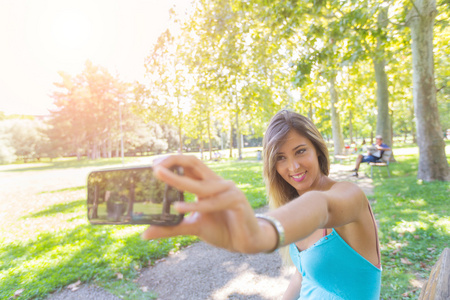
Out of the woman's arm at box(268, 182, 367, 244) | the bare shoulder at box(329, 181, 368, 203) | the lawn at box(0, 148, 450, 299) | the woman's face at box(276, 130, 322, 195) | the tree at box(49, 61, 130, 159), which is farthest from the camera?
the tree at box(49, 61, 130, 159)

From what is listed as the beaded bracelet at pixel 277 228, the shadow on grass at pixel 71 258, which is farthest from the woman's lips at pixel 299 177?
the shadow on grass at pixel 71 258

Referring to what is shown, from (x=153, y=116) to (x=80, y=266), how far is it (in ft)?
65.8

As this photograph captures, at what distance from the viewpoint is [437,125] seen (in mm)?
8422

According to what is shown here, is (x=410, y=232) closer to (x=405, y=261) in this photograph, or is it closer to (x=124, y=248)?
(x=405, y=261)

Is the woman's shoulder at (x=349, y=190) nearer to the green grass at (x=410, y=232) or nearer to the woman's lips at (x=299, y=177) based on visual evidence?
the woman's lips at (x=299, y=177)

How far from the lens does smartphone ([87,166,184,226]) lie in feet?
3.05

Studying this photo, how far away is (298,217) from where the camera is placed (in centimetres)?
110

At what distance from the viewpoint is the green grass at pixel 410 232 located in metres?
3.72

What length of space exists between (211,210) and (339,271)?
1.24 m

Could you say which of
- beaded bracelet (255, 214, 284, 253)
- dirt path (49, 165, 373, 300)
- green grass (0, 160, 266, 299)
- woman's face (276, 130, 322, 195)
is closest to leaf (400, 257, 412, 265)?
dirt path (49, 165, 373, 300)

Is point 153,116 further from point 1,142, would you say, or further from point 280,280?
point 1,142

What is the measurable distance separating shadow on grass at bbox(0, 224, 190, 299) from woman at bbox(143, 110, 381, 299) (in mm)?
3197

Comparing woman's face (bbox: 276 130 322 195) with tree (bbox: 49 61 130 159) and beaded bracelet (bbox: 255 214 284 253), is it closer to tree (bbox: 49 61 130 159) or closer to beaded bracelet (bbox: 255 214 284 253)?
beaded bracelet (bbox: 255 214 284 253)

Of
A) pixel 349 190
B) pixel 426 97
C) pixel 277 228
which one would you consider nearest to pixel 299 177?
pixel 349 190
